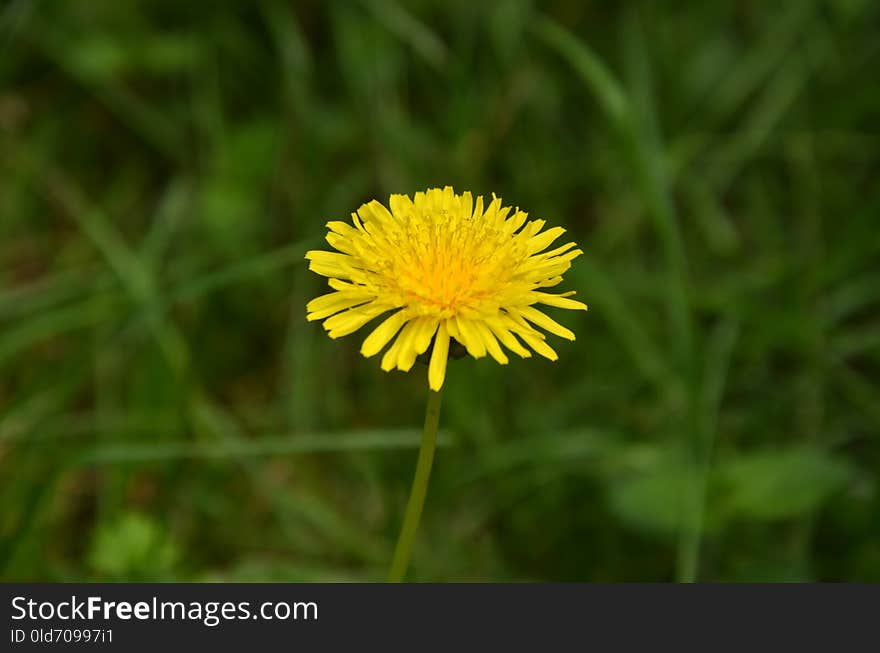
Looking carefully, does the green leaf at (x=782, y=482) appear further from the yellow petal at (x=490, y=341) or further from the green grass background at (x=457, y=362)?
the yellow petal at (x=490, y=341)

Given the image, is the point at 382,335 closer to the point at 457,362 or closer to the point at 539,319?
the point at 539,319

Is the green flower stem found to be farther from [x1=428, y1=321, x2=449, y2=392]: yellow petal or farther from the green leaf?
the green leaf

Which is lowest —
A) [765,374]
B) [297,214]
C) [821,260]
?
[765,374]

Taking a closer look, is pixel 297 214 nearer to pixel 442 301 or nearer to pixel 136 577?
pixel 136 577

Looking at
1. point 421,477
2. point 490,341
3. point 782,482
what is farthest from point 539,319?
point 782,482

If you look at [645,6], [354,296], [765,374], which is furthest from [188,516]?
[645,6]

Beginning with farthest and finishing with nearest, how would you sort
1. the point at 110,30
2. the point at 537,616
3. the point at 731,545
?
1. the point at 110,30
2. the point at 731,545
3. the point at 537,616

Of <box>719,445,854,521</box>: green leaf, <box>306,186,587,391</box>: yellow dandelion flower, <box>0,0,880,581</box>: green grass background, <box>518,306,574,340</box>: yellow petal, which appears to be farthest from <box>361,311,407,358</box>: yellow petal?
<box>719,445,854,521</box>: green leaf

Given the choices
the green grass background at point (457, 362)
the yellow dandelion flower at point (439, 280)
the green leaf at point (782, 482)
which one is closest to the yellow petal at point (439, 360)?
the yellow dandelion flower at point (439, 280)
